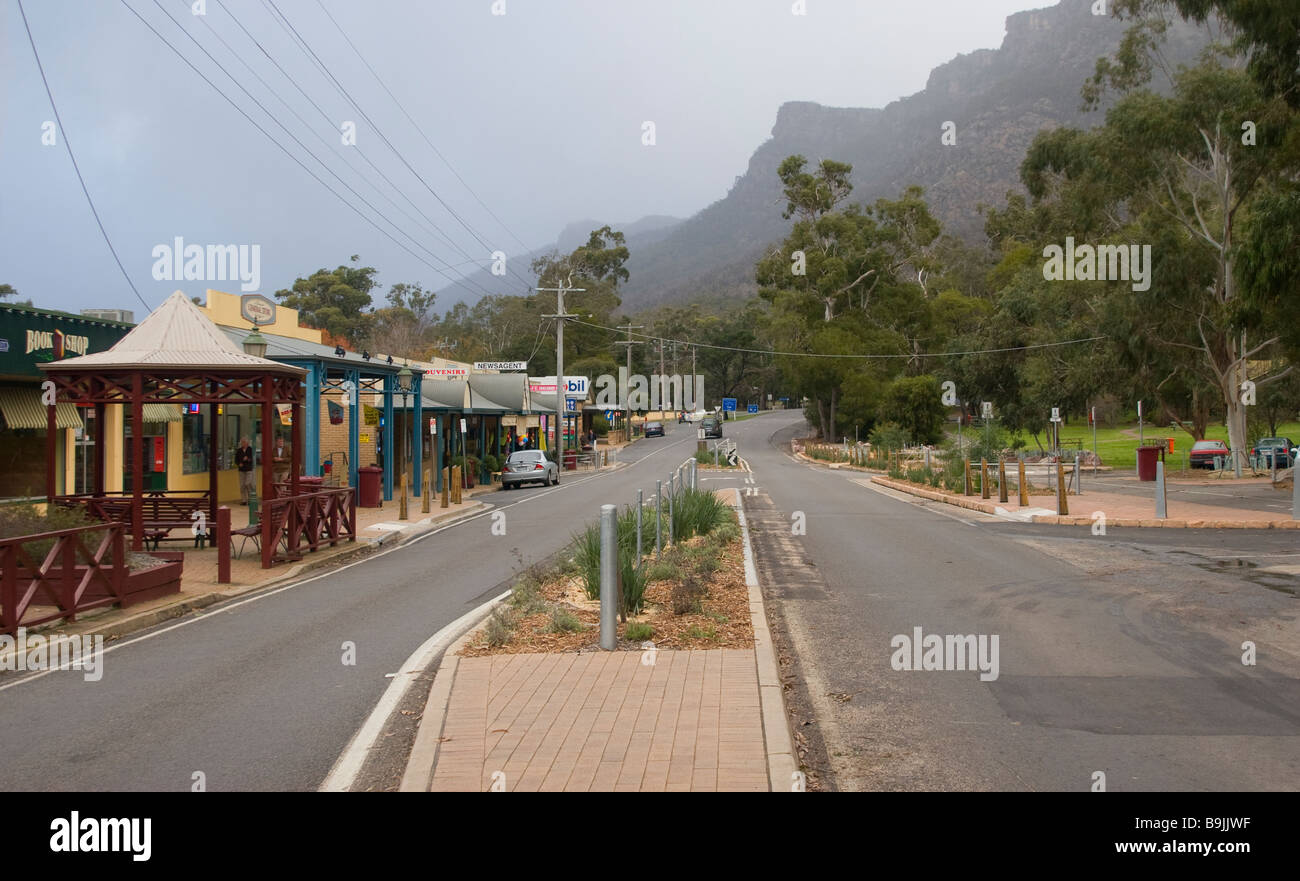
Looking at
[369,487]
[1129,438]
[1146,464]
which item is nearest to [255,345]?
[369,487]

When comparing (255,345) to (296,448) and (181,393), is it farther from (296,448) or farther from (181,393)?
(296,448)

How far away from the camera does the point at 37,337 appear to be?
19438 mm

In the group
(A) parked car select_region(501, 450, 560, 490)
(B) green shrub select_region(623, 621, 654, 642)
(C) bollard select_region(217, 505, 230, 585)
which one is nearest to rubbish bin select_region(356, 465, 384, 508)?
(A) parked car select_region(501, 450, 560, 490)

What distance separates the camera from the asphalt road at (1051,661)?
19.1 feet

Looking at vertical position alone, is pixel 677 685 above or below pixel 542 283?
below

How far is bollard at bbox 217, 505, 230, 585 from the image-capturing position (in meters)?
13.9

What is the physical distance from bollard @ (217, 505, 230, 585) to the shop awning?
8113 mm

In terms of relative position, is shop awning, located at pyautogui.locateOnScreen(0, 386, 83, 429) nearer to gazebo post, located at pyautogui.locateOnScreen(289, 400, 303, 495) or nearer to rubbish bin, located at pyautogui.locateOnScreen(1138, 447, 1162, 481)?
gazebo post, located at pyautogui.locateOnScreen(289, 400, 303, 495)

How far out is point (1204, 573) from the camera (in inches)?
514

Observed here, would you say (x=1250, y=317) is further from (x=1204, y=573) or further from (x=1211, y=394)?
(x=1211, y=394)

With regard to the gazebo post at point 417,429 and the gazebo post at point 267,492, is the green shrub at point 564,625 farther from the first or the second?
the gazebo post at point 417,429
